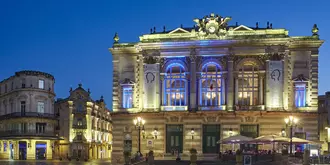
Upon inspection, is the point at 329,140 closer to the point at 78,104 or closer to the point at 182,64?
the point at 182,64

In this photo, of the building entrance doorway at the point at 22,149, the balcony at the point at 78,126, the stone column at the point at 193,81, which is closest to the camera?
the stone column at the point at 193,81

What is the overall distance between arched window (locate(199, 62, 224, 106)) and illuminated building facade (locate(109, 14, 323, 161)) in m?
0.12

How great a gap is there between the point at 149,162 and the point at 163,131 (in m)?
13.2

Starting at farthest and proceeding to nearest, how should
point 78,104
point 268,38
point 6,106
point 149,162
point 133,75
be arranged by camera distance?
point 78,104 < point 6,106 < point 133,75 < point 268,38 < point 149,162

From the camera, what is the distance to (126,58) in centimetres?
6231

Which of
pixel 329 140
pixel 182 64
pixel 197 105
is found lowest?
pixel 329 140

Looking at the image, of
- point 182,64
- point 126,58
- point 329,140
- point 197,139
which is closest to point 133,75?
point 126,58

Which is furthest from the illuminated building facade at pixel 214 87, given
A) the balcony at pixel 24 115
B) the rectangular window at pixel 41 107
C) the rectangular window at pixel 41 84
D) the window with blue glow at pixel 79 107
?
the window with blue glow at pixel 79 107

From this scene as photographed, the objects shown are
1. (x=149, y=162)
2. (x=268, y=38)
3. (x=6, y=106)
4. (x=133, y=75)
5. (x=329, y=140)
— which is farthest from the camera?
(x=6, y=106)

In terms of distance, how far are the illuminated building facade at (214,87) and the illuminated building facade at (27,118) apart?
30.3 meters

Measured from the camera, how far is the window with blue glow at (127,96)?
61.5 m

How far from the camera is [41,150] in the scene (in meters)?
89.2

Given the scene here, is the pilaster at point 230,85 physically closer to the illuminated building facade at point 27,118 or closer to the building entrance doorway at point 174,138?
the building entrance doorway at point 174,138

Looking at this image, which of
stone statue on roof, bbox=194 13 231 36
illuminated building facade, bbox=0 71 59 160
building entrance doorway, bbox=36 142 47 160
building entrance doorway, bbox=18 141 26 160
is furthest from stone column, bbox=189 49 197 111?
building entrance doorway, bbox=18 141 26 160
